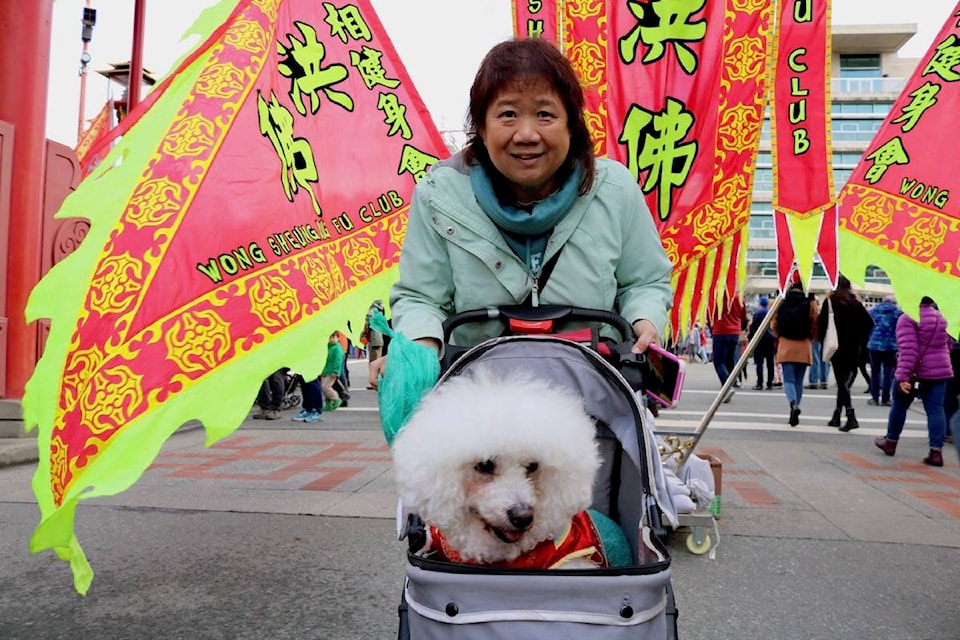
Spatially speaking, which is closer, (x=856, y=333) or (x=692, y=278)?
(x=692, y=278)

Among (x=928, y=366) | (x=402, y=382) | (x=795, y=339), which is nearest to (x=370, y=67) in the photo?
(x=402, y=382)

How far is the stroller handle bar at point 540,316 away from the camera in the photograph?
6.64ft

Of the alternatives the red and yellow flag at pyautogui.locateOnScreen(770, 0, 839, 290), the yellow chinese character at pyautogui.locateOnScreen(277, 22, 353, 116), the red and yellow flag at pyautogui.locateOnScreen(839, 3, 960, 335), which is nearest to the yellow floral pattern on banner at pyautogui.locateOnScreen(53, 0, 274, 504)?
the yellow chinese character at pyautogui.locateOnScreen(277, 22, 353, 116)

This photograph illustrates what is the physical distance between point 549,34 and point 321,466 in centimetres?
429

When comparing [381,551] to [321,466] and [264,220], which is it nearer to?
[264,220]

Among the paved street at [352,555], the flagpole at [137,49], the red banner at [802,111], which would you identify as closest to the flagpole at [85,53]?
the flagpole at [137,49]

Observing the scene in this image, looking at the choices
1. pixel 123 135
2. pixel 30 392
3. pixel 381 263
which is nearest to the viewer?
pixel 30 392

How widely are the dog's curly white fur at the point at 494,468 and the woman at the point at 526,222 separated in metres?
0.49

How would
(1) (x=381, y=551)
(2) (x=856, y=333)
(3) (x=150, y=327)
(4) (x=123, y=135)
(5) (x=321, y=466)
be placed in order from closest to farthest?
(3) (x=150, y=327) < (4) (x=123, y=135) < (1) (x=381, y=551) < (5) (x=321, y=466) < (2) (x=856, y=333)

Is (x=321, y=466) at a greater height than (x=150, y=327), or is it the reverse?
(x=150, y=327)

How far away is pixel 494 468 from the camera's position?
1535 millimetres

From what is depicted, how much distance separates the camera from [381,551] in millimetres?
3920

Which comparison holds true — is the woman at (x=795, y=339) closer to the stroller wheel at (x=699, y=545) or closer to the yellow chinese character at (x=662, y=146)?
the stroller wheel at (x=699, y=545)

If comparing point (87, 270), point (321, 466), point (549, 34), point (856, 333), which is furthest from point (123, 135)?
point (856, 333)
